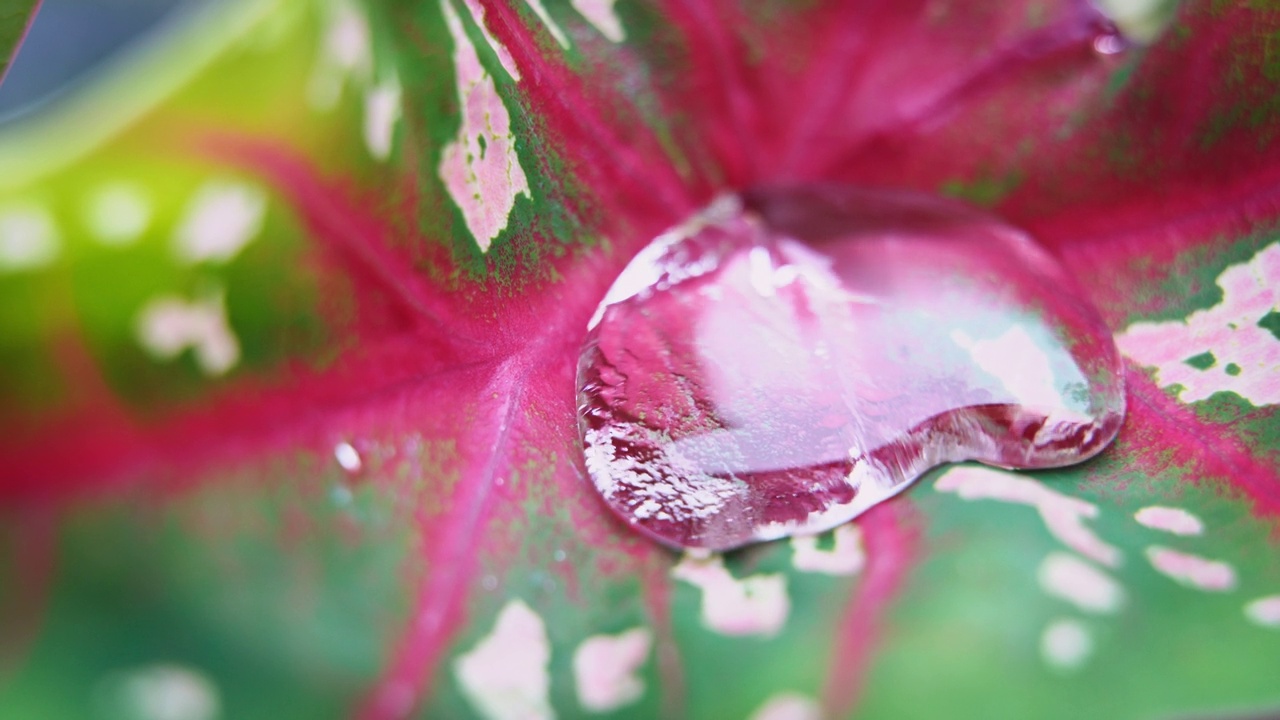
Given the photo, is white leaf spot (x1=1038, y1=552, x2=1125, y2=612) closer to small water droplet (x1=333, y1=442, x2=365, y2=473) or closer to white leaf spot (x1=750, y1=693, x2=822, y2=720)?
white leaf spot (x1=750, y1=693, x2=822, y2=720)

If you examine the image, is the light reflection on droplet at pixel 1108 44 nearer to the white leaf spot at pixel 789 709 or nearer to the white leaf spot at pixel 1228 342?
the white leaf spot at pixel 1228 342

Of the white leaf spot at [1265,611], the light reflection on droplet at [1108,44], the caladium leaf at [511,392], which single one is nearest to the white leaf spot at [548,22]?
the caladium leaf at [511,392]

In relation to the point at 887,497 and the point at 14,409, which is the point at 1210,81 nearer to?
the point at 887,497

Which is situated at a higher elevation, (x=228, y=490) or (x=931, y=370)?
(x=228, y=490)

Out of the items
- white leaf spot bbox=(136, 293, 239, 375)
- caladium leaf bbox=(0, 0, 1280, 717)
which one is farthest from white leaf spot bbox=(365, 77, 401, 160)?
white leaf spot bbox=(136, 293, 239, 375)

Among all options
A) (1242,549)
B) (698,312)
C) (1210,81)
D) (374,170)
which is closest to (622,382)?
(698,312)

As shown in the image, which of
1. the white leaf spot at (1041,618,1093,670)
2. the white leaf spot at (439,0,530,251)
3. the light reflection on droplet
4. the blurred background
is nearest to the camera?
the white leaf spot at (1041,618,1093,670)

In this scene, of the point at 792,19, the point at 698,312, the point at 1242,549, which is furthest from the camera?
the point at 792,19
